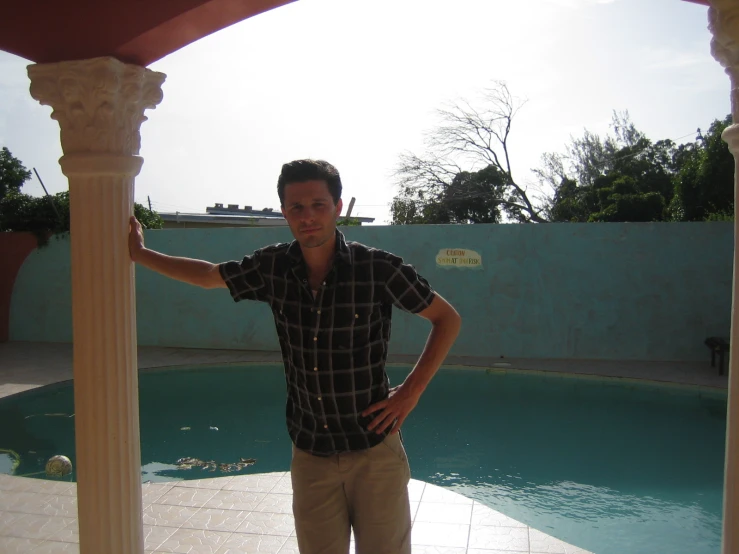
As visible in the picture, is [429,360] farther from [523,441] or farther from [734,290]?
[523,441]

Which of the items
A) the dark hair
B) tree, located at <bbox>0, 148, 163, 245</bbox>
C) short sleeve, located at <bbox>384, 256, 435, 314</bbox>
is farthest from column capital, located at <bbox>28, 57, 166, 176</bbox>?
tree, located at <bbox>0, 148, 163, 245</bbox>

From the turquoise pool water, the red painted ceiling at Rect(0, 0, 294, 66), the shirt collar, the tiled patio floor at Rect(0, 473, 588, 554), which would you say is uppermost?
the red painted ceiling at Rect(0, 0, 294, 66)

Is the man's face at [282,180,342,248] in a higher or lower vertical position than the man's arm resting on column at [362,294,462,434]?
higher

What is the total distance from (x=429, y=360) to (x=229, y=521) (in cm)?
236

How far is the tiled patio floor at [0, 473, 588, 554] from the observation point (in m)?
3.56

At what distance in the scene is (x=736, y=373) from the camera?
70.0 inches

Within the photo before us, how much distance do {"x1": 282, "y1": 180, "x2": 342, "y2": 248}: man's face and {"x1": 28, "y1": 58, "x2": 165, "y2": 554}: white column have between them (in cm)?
75

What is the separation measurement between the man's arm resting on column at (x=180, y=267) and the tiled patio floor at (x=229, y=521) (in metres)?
1.84

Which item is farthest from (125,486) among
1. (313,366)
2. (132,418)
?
(313,366)

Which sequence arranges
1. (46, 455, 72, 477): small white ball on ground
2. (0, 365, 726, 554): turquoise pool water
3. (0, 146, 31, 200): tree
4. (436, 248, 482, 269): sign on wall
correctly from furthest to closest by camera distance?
(0, 146, 31, 200): tree, (436, 248, 482, 269): sign on wall, (46, 455, 72, 477): small white ball on ground, (0, 365, 726, 554): turquoise pool water

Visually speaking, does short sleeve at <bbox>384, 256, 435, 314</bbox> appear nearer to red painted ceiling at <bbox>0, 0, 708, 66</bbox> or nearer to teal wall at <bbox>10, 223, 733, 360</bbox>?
red painted ceiling at <bbox>0, 0, 708, 66</bbox>

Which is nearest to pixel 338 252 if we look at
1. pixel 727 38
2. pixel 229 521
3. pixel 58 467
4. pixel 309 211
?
pixel 309 211

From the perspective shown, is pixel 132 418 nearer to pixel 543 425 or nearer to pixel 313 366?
pixel 313 366

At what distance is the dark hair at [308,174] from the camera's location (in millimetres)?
1985
